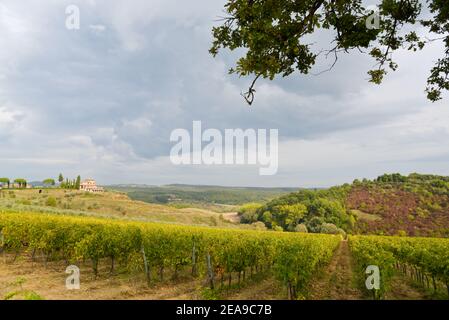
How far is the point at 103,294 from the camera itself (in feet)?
42.8

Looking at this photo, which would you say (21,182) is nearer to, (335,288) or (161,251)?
(161,251)

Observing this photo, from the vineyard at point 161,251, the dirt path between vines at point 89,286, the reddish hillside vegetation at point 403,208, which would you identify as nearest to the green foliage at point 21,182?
the vineyard at point 161,251

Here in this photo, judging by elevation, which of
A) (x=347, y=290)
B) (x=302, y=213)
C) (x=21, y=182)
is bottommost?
(x=302, y=213)

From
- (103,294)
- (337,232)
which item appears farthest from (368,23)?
(337,232)

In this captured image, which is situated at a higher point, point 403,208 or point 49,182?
point 49,182

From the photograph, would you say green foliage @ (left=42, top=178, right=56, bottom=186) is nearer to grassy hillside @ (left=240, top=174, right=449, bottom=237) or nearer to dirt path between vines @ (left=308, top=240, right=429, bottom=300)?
grassy hillside @ (left=240, top=174, right=449, bottom=237)

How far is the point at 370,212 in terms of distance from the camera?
12312 cm

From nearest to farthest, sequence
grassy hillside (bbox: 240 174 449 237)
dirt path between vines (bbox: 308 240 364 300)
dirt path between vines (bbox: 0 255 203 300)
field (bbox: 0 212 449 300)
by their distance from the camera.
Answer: dirt path between vines (bbox: 0 255 203 300), field (bbox: 0 212 449 300), dirt path between vines (bbox: 308 240 364 300), grassy hillside (bbox: 240 174 449 237)

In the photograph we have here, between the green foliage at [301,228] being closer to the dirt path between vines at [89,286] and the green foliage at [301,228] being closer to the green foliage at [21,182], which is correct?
the dirt path between vines at [89,286]

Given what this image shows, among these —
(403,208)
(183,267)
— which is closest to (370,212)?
(403,208)

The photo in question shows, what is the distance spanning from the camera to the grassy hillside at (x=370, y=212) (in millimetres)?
104394

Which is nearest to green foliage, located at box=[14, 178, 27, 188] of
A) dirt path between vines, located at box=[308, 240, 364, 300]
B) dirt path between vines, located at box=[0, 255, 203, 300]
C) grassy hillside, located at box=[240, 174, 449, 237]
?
grassy hillside, located at box=[240, 174, 449, 237]

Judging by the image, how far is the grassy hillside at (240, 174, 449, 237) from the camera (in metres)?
104
